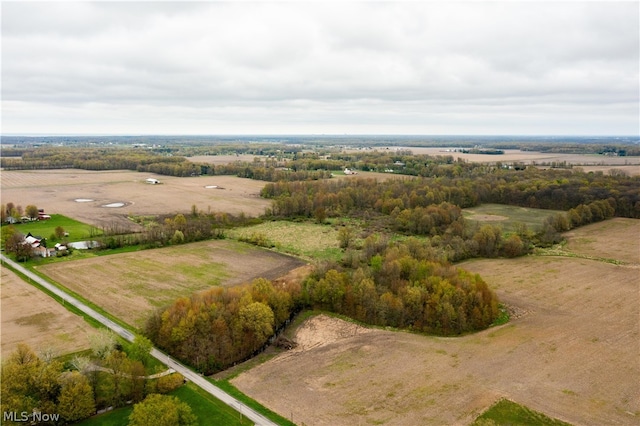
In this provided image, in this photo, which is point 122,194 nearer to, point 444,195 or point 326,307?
point 444,195

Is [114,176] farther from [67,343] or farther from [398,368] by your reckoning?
[398,368]

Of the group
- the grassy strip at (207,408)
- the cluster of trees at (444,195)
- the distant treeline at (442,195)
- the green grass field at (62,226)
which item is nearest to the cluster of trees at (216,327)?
the grassy strip at (207,408)

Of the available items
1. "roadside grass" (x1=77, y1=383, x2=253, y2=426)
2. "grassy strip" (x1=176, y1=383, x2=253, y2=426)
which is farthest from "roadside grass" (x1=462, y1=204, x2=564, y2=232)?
"roadside grass" (x1=77, y1=383, x2=253, y2=426)

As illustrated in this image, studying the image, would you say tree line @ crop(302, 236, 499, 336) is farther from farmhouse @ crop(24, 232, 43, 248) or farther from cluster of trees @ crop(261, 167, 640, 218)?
cluster of trees @ crop(261, 167, 640, 218)

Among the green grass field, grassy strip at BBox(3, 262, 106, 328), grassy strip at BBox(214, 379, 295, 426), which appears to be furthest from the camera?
the green grass field

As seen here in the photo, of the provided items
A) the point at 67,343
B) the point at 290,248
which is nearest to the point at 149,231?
the point at 290,248

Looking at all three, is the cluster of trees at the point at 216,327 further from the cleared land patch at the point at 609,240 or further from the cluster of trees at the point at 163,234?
the cleared land patch at the point at 609,240

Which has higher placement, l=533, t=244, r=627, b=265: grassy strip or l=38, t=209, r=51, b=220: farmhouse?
l=38, t=209, r=51, b=220: farmhouse
